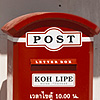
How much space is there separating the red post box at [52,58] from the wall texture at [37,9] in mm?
936

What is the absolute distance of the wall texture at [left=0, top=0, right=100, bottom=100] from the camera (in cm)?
389

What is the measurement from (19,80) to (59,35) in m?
0.51

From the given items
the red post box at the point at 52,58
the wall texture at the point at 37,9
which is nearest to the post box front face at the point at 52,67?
the red post box at the point at 52,58

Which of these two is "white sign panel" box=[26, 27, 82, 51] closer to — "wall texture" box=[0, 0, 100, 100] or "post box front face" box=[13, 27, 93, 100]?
"post box front face" box=[13, 27, 93, 100]

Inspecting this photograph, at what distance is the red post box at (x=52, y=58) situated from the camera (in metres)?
2.94

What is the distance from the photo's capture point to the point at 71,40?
2.99m

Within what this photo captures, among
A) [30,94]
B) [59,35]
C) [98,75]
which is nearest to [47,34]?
[59,35]

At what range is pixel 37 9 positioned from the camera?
3.92 meters

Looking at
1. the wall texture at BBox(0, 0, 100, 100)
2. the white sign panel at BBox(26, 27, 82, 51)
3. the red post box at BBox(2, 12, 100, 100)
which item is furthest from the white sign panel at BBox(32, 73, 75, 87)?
the wall texture at BBox(0, 0, 100, 100)

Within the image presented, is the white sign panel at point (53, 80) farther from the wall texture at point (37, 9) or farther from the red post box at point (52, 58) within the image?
the wall texture at point (37, 9)

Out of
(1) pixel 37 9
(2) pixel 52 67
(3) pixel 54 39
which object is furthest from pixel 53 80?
(1) pixel 37 9

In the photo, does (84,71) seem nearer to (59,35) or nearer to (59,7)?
(59,35)

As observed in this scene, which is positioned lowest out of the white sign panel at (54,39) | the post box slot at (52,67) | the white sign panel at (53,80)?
the white sign panel at (53,80)

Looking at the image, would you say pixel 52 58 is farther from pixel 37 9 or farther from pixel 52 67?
pixel 37 9
